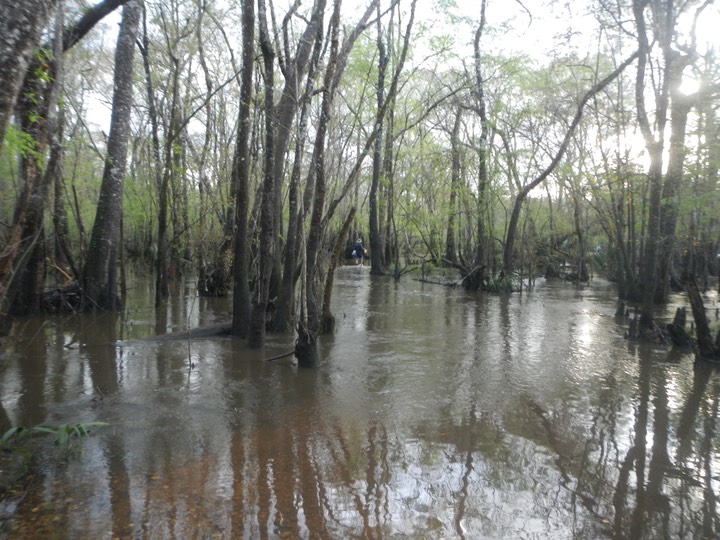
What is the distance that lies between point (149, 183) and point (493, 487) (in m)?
14.9

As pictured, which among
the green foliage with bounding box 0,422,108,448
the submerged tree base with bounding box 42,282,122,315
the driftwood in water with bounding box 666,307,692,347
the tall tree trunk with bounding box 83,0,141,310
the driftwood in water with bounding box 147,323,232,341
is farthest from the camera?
the submerged tree base with bounding box 42,282,122,315

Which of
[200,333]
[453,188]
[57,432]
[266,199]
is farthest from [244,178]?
[453,188]

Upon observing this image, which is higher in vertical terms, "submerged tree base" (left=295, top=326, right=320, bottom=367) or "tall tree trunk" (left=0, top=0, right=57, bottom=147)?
"tall tree trunk" (left=0, top=0, right=57, bottom=147)

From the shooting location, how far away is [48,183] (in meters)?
5.72

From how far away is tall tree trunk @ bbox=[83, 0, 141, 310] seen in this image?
33.7 ft

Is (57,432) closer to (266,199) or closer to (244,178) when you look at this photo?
(266,199)

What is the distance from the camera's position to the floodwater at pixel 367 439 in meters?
3.36

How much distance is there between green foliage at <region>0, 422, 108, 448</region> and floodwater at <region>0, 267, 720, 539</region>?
95mm

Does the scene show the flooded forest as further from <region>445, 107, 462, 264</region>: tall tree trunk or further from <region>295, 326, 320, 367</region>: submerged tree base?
<region>445, 107, 462, 264</region>: tall tree trunk

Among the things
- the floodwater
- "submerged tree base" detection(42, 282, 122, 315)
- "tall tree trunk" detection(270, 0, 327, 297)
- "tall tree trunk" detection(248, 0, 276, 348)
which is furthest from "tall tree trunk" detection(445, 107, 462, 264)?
"submerged tree base" detection(42, 282, 122, 315)

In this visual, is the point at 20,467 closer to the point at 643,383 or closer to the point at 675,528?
the point at 675,528

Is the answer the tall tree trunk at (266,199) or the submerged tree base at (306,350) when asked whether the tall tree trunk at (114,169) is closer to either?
the tall tree trunk at (266,199)

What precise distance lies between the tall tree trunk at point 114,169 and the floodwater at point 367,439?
1811 millimetres

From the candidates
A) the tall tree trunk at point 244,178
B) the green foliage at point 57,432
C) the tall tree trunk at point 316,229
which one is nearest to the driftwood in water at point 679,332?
the tall tree trunk at point 316,229
